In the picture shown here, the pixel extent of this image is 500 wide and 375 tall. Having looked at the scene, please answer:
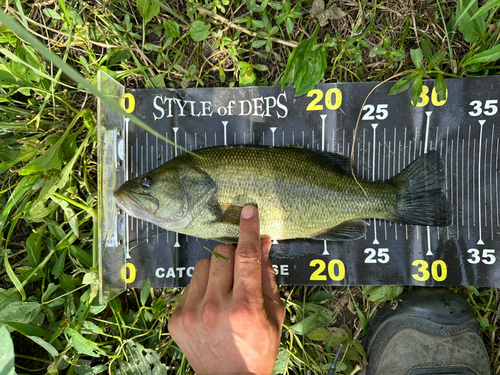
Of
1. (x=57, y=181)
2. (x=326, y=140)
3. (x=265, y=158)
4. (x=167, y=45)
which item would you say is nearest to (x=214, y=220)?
(x=265, y=158)

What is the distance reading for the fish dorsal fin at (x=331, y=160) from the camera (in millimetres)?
2826

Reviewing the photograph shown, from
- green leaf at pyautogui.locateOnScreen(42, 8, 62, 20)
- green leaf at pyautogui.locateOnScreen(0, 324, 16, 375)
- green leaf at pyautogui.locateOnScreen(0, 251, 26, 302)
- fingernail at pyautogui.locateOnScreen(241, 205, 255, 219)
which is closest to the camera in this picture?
green leaf at pyautogui.locateOnScreen(0, 324, 16, 375)

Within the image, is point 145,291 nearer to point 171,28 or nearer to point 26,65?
point 26,65

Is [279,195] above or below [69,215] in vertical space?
above

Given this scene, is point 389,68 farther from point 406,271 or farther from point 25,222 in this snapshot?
point 25,222

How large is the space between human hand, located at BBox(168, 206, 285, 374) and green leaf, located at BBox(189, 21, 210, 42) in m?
1.70

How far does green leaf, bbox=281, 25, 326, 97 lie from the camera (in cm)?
279

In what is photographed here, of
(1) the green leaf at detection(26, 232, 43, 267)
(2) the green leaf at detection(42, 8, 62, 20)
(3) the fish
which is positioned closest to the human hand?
(3) the fish

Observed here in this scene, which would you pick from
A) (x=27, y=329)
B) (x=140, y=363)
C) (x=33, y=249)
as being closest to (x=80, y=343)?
(x=27, y=329)

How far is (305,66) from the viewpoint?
284cm

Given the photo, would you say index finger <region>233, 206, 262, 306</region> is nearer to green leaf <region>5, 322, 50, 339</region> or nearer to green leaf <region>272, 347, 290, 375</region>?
green leaf <region>272, 347, 290, 375</region>

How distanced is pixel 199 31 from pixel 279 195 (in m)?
1.59

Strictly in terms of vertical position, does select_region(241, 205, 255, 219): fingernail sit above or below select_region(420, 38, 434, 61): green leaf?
below

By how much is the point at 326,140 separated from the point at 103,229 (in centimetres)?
203
